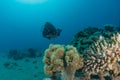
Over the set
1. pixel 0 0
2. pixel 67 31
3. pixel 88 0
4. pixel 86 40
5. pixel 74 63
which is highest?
pixel 0 0

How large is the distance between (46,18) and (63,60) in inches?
3540

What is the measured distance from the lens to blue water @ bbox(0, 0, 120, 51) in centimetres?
7219

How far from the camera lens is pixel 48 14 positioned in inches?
3871

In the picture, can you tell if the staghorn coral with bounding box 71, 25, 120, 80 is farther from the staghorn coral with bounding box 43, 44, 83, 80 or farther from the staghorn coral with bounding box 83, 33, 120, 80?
the staghorn coral with bounding box 43, 44, 83, 80

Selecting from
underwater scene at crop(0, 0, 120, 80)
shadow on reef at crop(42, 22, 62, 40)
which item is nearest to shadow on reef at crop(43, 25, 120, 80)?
underwater scene at crop(0, 0, 120, 80)

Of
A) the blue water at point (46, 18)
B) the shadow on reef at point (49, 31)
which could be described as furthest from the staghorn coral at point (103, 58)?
the blue water at point (46, 18)

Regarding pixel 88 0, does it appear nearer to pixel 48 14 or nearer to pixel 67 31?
pixel 67 31

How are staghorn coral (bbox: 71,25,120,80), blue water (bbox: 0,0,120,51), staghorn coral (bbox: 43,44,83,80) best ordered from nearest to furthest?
staghorn coral (bbox: 71,25,120,80), staghorn coral (bbox: 43,44,83,80), blue water (bbox: 0,0,120,51)

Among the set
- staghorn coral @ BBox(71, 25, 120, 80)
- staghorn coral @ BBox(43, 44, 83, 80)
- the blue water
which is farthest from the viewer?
the blue water

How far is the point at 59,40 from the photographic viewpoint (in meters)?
66.4

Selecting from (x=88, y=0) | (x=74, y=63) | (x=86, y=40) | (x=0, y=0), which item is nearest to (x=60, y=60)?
(x=74, y=63)

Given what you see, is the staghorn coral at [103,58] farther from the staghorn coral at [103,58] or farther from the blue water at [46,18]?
the blue water at [46,18]

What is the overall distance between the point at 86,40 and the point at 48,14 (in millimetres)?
88664

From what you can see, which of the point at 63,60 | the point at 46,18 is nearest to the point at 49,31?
the point at 63,60
